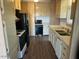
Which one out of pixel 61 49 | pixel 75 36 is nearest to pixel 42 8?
pixel 61 49

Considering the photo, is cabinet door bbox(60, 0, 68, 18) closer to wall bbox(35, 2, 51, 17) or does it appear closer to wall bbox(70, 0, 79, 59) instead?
wall bbox(35, 2, 51, 17)

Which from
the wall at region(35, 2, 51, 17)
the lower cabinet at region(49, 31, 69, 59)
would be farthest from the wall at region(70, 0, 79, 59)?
the wall at region(35, 2, 51, 17)

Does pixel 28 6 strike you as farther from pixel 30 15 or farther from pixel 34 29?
pixel 34 29

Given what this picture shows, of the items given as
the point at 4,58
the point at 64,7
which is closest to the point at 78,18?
the point at 4,58

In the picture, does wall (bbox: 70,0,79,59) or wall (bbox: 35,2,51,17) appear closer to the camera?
wall (bbox: 70,0,79,59)

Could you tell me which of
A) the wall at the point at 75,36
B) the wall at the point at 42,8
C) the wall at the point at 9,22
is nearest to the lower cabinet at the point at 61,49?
the wall at the point at 75,36

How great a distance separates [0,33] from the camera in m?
1.44

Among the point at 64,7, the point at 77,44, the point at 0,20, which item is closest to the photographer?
the point at 77,44

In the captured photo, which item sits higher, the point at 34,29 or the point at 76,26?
the point at 76,26

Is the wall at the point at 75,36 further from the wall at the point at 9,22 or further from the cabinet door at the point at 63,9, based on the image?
the cabinet door at the point at 63,9

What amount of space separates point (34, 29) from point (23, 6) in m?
1.80

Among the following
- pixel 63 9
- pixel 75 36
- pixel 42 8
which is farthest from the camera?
pixel 42 8

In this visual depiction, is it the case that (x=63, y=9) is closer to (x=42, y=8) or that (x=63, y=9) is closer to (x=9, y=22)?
(x=42, y=8)

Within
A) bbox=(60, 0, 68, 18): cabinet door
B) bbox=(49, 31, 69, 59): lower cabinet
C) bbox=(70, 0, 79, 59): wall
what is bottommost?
bbox=(49, 31, 69, 59): lower cabinet
